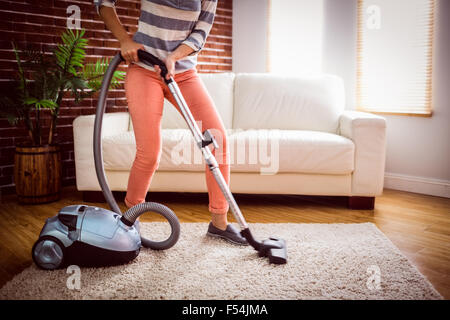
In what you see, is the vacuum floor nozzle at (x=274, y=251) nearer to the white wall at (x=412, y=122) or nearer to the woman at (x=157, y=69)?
the woman at (x=157, y=69)

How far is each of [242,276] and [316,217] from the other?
984mm

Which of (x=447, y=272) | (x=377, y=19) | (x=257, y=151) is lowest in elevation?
(x=447, y=272)

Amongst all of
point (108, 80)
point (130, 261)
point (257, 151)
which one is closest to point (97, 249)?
point (130, 261)

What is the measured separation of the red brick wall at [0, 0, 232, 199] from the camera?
2.79 metres

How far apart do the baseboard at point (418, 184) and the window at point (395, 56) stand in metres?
0.48

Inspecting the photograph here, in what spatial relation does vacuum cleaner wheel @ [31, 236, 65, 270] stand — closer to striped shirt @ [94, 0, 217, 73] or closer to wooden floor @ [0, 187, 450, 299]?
wooden floor @ [0, 187, 450, 299]

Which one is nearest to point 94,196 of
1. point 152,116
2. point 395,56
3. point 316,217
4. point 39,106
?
point 39,106

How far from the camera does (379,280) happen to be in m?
1.46

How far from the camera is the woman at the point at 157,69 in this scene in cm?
153

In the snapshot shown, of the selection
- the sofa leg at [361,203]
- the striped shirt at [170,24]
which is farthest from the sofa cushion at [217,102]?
the striped shirt at [170,24]

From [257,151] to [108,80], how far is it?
1.08 meters

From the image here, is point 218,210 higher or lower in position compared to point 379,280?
higher

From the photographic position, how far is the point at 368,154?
247 centimetres
